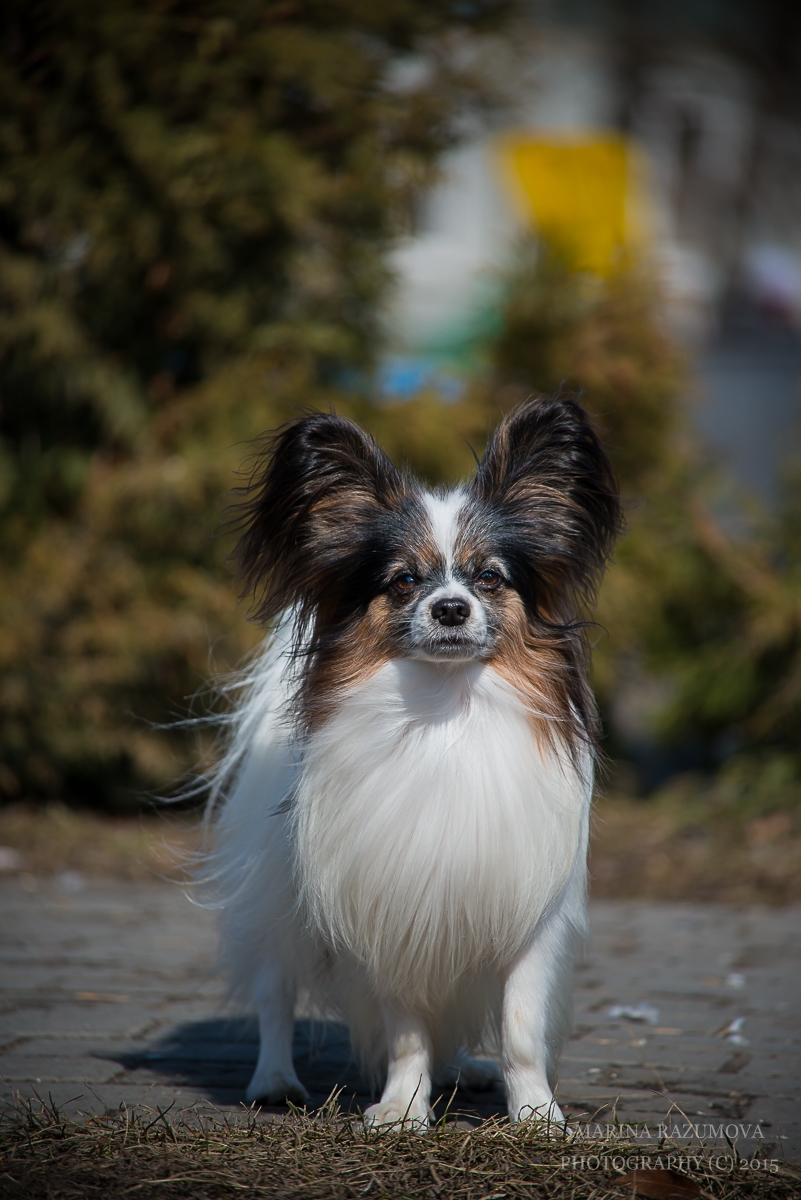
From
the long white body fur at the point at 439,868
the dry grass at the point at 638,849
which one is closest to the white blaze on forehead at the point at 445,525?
the long white body fur at the point at 439,868

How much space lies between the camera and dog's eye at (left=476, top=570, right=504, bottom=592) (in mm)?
2982

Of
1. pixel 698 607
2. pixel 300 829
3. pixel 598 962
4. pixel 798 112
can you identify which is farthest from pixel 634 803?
pixel 798 112

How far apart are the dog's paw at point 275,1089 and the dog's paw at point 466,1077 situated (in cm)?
Result: 44

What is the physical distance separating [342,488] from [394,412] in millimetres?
3820

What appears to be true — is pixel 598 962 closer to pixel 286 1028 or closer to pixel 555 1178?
pixel 286 1028

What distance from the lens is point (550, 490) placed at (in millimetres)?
3113

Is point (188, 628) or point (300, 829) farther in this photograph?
point (188, 628)

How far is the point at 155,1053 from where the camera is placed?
11.5 feet

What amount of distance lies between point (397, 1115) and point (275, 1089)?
0.45 m

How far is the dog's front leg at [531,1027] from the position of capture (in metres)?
2.77

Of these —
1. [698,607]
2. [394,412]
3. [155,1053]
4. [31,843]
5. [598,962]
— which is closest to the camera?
[155,1053]

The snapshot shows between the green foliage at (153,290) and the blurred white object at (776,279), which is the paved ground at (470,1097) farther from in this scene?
the blurred white object at (776,279)

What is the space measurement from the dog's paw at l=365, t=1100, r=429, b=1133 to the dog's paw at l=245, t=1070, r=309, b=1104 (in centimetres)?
34

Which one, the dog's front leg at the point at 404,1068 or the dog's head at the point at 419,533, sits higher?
the dog's head at the point at 419,533
